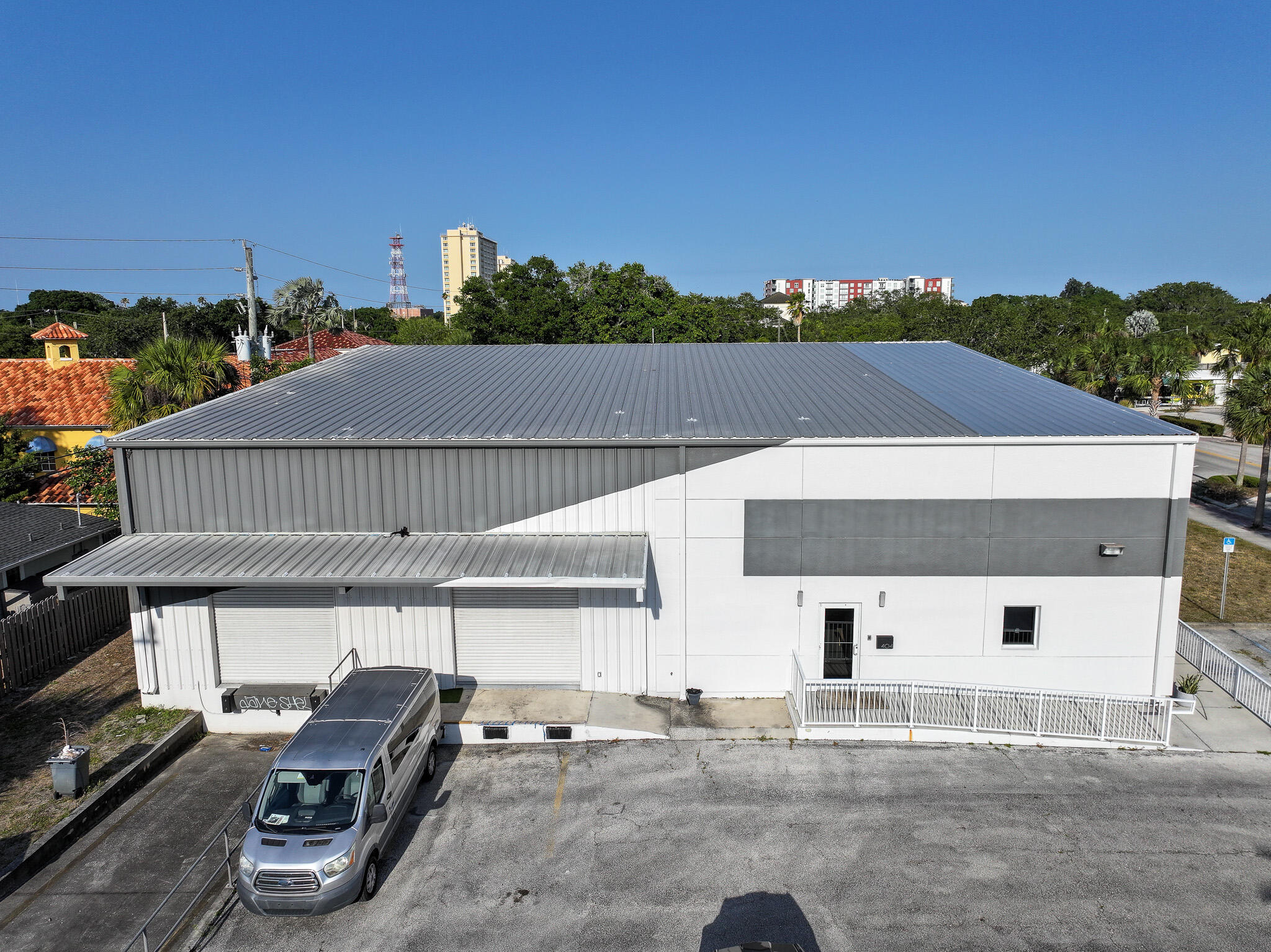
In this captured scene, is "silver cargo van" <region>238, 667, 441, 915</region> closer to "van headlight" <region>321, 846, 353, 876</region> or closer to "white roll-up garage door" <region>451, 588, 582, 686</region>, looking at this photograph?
"van headlight" <region>321, 846, 353, 876</region>

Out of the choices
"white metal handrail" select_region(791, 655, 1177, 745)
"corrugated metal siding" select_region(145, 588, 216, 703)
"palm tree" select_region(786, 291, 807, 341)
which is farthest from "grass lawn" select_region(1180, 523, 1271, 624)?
"palm tree" select_region(786, 291, 807, 341)

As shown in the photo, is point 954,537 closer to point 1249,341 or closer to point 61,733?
point 61,733

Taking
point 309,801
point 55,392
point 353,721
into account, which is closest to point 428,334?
point 55,392

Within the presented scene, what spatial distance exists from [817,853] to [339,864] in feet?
22.9

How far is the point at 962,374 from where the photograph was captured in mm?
22031

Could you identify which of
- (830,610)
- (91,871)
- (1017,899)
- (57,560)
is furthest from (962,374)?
(57,560)

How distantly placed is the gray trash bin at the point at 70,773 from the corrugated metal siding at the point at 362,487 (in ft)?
16.8

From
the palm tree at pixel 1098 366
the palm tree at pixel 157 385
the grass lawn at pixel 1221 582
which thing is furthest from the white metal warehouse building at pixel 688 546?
the palm tree at pixel 1098 366

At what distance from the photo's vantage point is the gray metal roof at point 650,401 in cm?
1616

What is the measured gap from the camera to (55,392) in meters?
34.2

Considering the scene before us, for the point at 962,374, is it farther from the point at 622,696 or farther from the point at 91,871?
the point at 91,871

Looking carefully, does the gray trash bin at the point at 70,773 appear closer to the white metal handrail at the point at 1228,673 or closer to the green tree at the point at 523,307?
the white metal handrail at the point at 1228,673

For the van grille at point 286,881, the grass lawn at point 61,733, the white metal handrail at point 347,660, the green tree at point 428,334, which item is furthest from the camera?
the green tree at point 428,334

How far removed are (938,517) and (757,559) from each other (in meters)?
3.93
